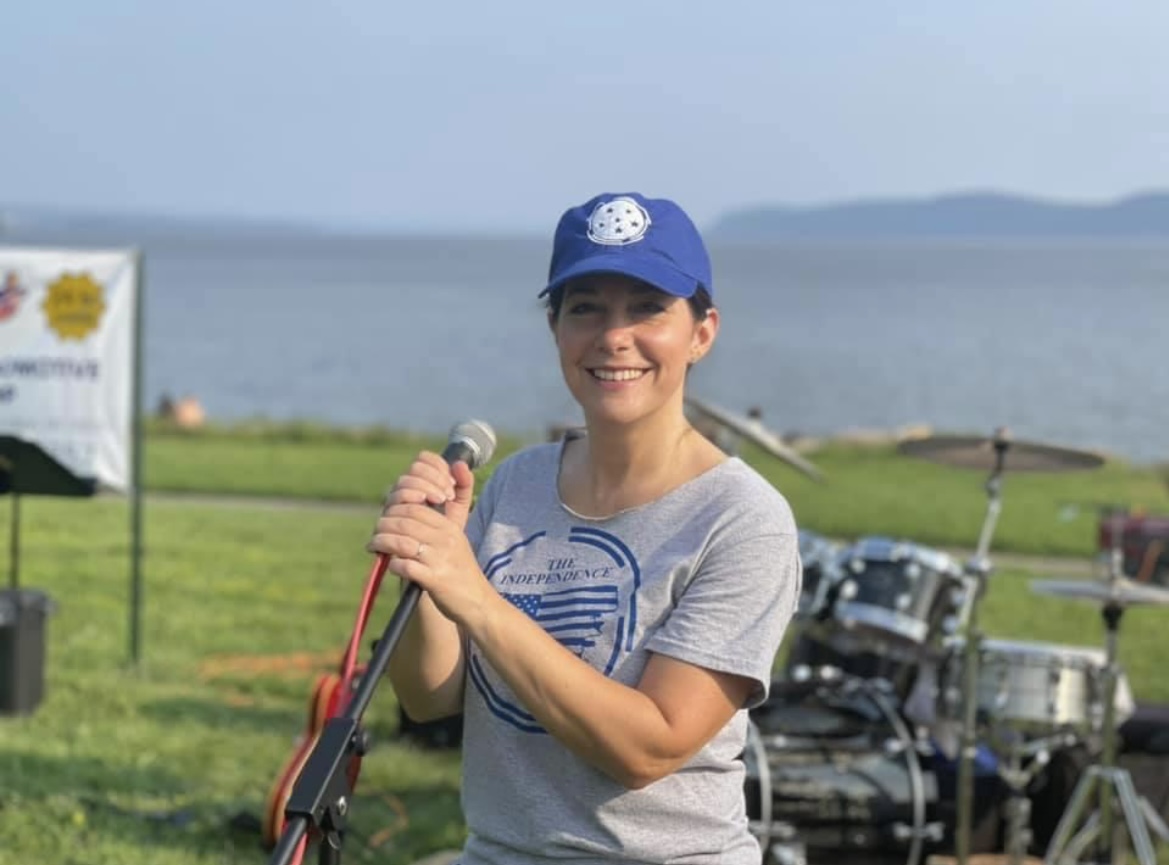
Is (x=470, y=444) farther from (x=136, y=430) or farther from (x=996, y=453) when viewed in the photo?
(x=136, y=430)

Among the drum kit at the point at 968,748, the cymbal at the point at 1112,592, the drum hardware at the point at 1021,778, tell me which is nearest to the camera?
the cymbal at the point at 1112,592

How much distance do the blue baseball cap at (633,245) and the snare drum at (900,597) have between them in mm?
4359

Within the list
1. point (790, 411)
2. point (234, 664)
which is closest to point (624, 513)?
point (234, 664)

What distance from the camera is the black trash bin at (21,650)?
7.62m

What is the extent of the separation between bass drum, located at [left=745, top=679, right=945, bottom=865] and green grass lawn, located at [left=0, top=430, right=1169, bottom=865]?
51.1 inches

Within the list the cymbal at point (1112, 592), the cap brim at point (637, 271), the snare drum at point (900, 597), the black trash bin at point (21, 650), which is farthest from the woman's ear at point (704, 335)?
the black trash bin at point (21, 650)

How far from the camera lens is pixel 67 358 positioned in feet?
27.5

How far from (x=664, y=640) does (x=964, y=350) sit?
61.6 metres

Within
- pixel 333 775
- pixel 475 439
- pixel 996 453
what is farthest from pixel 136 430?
pixel 333 775

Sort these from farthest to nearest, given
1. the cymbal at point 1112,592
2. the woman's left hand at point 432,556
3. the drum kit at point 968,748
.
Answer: the drum kit at point 968,748, the cymbal at point 1112,592, the woman's left hand at point 432,556

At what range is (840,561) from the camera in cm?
686

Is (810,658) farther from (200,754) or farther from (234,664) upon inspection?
(234,664)

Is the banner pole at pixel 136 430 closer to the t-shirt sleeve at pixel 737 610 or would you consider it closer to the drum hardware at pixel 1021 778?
the drum hardware at pixel 1021 778

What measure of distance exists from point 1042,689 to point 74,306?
5.17m
